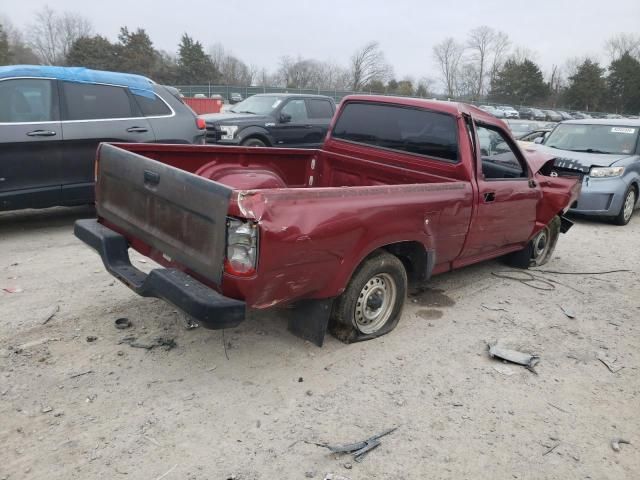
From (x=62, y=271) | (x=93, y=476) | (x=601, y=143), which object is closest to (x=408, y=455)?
(x=93, y=476)

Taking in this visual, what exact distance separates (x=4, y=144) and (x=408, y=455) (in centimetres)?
527

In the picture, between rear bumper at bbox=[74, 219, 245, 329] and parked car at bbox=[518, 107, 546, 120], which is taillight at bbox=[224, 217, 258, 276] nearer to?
rear bumper at bbox=[74, 219, 245, 329]

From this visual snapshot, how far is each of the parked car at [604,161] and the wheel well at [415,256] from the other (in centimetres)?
527

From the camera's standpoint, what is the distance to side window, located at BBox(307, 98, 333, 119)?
37.7 ft

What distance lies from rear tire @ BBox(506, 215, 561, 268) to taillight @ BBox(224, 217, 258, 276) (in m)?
4.07

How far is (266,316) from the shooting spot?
13.8ft

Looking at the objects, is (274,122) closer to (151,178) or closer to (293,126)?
(293,126)

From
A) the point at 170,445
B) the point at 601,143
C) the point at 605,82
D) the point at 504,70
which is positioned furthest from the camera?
the point at 504,70

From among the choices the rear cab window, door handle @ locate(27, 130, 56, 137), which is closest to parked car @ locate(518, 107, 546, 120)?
the rear cab window

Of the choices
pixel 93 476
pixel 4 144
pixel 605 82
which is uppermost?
pixel 605 82

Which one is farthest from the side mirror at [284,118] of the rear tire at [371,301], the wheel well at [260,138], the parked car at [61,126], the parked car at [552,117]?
the parked car at [552,117]

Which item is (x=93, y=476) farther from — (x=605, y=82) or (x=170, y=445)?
(x=605, y=82)

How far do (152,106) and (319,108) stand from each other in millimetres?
5485

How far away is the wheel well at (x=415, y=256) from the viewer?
13.1ft
